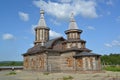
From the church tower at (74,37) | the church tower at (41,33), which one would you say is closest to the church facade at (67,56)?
the church tower at (74,37)

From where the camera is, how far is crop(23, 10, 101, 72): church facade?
3725 cm

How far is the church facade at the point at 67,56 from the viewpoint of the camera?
37.2 m

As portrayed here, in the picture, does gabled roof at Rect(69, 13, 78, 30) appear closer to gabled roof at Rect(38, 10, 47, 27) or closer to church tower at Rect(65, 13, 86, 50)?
church tower at Rect(65, 13, 86, 50)

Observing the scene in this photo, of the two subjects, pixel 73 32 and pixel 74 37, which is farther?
pixel 73 32

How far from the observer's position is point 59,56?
41.4m

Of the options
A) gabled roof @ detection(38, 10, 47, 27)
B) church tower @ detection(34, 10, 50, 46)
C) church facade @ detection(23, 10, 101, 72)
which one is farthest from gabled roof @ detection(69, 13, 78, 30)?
gabled roof @ detection(38, 10, 47, 27)

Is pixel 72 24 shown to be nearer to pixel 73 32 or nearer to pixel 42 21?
pixel 73 32

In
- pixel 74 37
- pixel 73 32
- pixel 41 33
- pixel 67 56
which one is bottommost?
pixel 67 56

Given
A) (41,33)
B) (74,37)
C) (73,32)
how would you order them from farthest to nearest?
1. (41,33)
2. (73,32)
3. (74,37)

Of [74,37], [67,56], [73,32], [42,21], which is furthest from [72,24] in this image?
[42,21]

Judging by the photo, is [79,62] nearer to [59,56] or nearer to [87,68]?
[87,68]

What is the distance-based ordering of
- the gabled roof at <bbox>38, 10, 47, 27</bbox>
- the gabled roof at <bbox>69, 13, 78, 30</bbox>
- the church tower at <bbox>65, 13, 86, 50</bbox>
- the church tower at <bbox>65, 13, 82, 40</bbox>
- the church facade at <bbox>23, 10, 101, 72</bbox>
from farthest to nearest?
the gabled roof at <bbox>38, 10, 47, 27</bbox> → the gabled roof at <bbox>69, 13, 78, 30</bbox> → the church tower at <bbox>65, 13, 82, 40</bbox> → the church tower at <bbox>65, 13, 86, 50</bbox> → the church facade at <bbox>23, 10, 101, 72</bbox>

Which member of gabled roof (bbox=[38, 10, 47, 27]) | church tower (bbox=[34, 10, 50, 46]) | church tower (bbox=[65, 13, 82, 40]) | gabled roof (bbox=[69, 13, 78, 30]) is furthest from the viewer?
gabled roof (bbox=[38, 10, 47, 27])

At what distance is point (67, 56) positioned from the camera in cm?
→ 4053
